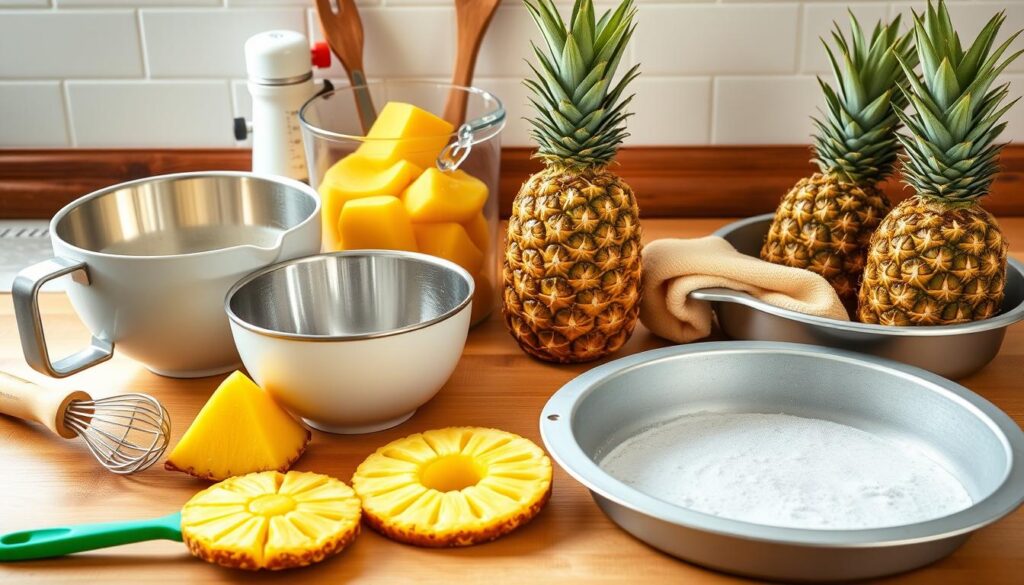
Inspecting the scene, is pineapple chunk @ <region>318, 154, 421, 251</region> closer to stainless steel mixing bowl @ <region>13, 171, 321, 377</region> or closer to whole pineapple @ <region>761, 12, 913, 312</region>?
stainless steel mixing bowl @ <region>13, 171, 321, 377</region>

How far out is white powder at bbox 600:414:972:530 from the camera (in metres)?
0.80

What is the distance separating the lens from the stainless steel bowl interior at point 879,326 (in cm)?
97

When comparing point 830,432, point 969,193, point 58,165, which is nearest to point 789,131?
point 969,193

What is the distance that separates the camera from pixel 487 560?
2.56 feet

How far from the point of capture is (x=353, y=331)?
1.06 meters

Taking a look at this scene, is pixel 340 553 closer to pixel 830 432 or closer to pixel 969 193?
pixel 830 432

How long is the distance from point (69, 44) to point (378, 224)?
2.06 feet

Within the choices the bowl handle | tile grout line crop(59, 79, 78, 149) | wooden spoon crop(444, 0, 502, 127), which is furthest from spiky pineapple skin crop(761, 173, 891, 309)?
tile grout line crop(59, 79, 78, 149)

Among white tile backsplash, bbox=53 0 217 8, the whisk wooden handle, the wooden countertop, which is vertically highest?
white tile backsplash, bbox=53 0 217 8

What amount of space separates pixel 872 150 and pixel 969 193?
5.0 inches

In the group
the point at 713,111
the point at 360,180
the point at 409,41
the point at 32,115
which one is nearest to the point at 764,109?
the point at 713,111

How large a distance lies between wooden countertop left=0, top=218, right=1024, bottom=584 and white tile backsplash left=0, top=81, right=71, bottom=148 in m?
0.46

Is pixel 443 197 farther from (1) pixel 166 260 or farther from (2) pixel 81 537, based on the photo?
(2) pixel 81 537

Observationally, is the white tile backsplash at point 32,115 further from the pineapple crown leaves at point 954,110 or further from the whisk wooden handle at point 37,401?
the pineapple crown leaves at point 954,110
